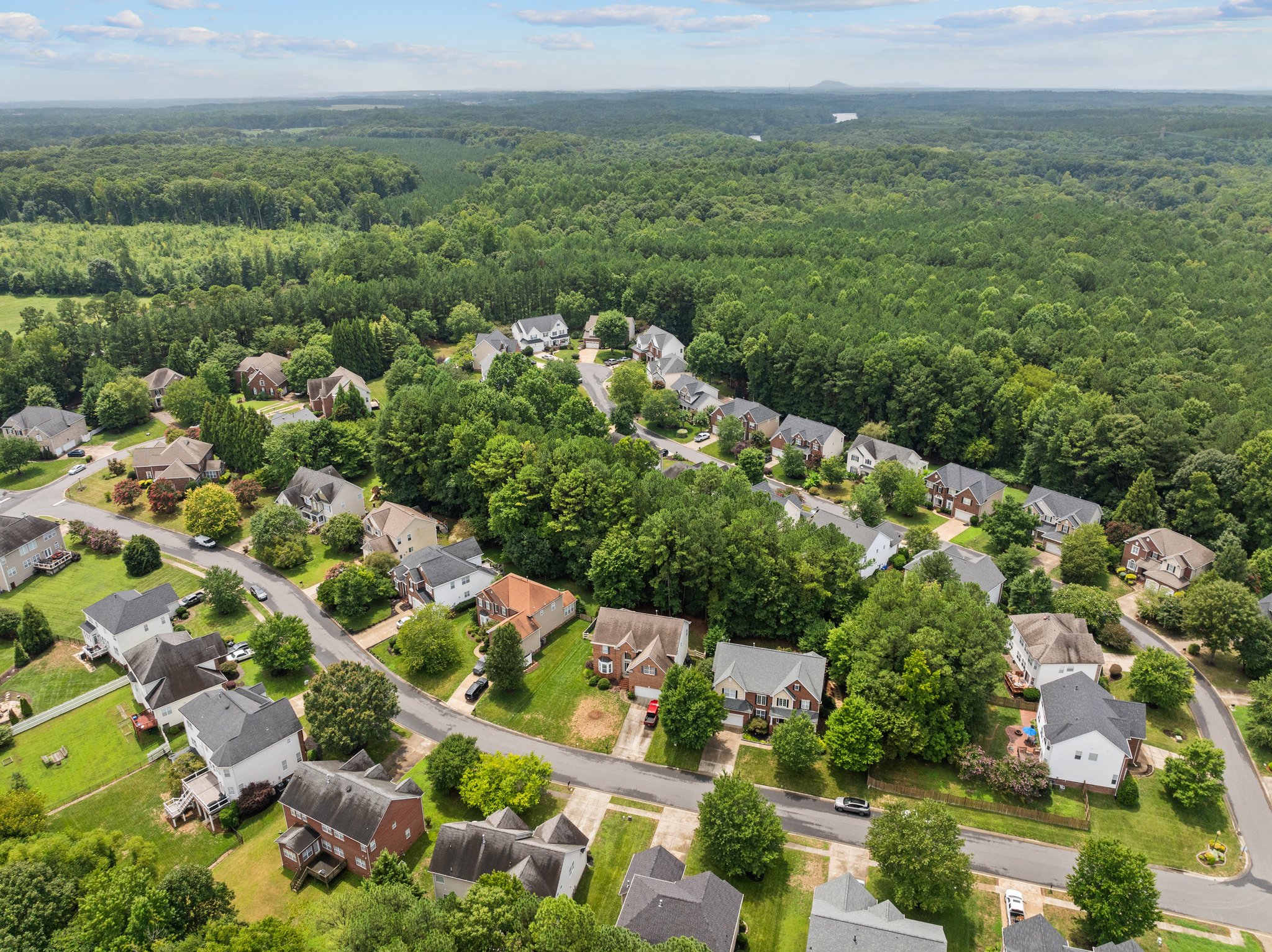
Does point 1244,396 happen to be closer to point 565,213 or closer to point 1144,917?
point 1144,917

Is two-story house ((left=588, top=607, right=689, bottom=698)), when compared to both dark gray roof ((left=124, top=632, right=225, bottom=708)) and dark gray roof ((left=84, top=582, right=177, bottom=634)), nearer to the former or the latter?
dark gray roof ((left=124, top=632, right=225, bottom=708))

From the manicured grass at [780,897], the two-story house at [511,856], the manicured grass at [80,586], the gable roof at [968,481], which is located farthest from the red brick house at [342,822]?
the gable roof at [968,481]

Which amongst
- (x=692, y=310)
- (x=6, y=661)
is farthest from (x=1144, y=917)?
(x=692, y=310)

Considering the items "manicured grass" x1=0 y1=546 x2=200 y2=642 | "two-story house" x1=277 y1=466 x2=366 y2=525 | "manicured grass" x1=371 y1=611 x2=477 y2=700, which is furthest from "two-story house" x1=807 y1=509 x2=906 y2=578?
"manicured grass" x1=0 y1=546 x2=200 y2=642

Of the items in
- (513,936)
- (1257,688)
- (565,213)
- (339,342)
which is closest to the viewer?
(513,936)

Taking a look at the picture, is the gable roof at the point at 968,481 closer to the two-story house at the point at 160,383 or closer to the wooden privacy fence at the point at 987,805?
the wooden privacy fence at the point at 987,805

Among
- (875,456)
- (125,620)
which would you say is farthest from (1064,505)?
(125,620)
